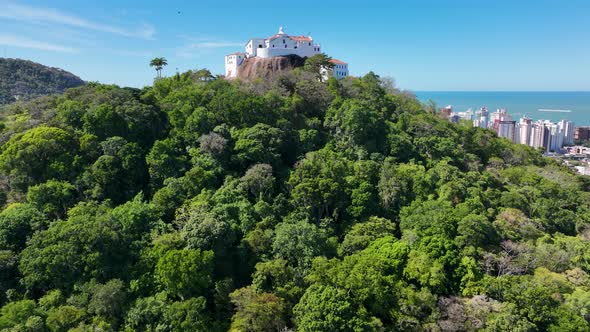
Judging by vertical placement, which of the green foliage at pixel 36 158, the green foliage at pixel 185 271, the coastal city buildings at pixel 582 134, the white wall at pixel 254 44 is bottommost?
the green foliage at pixel 185 271

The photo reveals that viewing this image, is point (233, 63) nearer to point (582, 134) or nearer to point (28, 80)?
point (28, 80)

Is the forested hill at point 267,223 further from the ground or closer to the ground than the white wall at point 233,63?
closer to the ground

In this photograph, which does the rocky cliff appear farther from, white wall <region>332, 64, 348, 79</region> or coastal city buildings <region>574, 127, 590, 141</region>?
coastal city buildings <region>574, 127, 590, 141</region>

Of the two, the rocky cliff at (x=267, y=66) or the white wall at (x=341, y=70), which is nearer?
the rocky cliff at (x=267, y=66)

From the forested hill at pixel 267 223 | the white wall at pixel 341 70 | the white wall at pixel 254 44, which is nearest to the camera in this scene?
the forested hill at pixel 267 223

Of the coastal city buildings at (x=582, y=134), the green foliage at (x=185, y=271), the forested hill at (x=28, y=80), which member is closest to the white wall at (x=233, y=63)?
the green foliage at (x=185, y=271)

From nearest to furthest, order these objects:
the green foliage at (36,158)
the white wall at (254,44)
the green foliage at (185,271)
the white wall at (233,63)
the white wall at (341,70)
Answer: the green foliage at (185,271) → the green foliage at (36,158) → the white wall at (254,44) → the white wall at (233,63) → the white wall at (341,70)

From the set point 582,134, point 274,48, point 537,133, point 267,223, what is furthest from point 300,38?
point 582,134

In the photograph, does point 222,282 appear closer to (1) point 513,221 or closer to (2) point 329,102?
(1) point 513,221

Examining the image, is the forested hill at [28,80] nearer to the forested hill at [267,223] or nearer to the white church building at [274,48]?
the white church building at [274,48]
